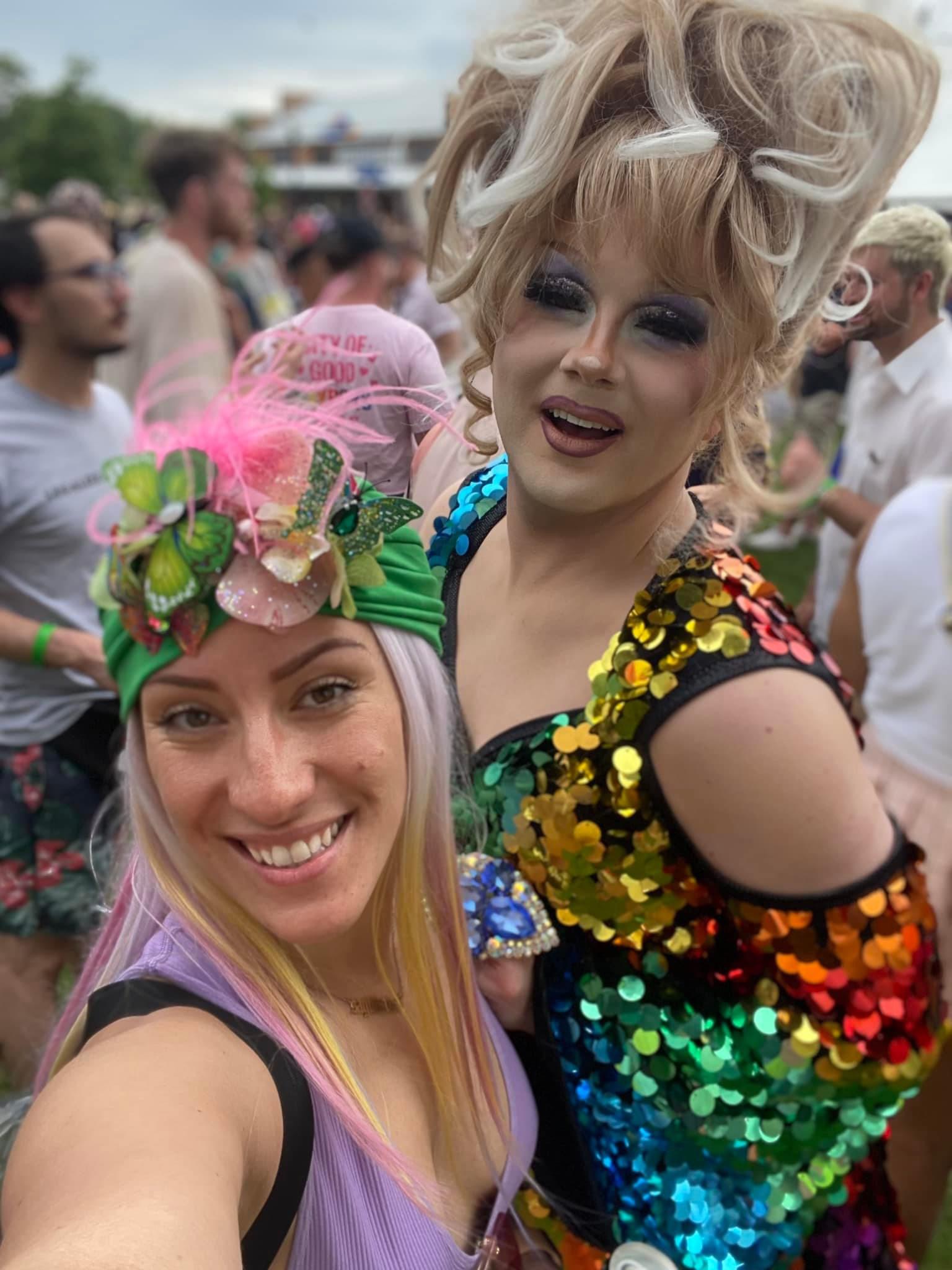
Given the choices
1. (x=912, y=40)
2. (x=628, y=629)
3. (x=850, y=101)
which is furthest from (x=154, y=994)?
(x=912, y=40)

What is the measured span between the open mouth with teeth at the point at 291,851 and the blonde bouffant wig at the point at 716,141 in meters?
0.59

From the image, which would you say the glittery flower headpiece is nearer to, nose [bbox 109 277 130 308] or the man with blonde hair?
the man with blonde hair

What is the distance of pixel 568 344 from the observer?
3.50 feet

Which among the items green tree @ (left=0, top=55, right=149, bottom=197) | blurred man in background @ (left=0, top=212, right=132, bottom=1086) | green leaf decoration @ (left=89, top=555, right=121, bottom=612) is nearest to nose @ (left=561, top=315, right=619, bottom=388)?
green leaf decoration @ (left=89, top=555, right=121, bottom=612)

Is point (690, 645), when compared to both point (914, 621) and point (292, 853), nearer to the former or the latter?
point (292, 853)

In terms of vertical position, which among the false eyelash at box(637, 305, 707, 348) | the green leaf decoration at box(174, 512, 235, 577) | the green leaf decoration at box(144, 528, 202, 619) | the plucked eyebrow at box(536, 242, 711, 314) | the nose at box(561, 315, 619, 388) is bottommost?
the green leaf decoration at box(144, 528, 202, 619)

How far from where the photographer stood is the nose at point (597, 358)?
1.03 metres

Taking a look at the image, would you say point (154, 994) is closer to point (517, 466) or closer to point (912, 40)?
point (517, 466)

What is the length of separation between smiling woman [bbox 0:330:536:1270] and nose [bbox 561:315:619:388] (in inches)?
8.9

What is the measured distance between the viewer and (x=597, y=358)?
1024mm

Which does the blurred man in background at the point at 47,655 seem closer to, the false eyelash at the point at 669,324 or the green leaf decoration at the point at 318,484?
the green leaf decoration at the point at 318,484

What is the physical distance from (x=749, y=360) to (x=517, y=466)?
0.87ft

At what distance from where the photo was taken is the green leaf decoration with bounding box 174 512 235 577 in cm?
95

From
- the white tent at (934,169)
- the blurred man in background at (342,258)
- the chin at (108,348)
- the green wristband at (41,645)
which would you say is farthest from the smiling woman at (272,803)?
the blurred man in background at (342,258)
